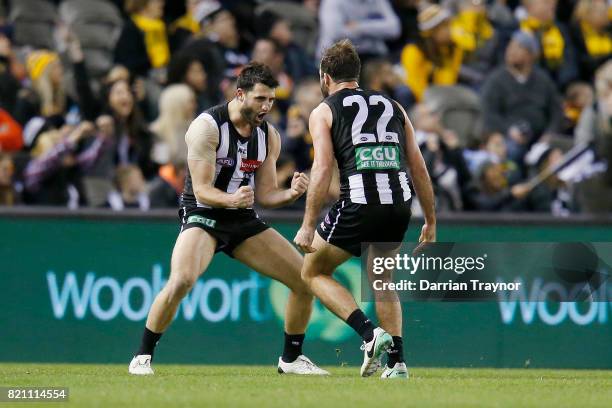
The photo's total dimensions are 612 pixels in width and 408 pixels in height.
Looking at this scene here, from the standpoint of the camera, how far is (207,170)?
31.1 ft

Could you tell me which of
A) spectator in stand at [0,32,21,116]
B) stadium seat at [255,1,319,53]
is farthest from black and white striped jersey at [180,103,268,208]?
stadium seat at [255,1,319,53]

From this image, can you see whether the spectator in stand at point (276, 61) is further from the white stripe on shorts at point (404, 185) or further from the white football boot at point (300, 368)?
A: the white stripe on shorts at point (404, 185)

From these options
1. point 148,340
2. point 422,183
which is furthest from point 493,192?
point 148,340

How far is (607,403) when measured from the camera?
778 cm

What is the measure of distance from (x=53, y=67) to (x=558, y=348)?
6153 mm

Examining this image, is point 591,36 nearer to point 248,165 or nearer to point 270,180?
point 270,180

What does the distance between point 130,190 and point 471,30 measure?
6.15 metres

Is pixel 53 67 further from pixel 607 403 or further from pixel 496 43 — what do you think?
pixel 607 403

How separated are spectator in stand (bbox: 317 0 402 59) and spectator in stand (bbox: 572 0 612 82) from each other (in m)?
2.64

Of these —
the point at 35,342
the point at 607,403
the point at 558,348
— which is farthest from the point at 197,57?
the point at 607,403

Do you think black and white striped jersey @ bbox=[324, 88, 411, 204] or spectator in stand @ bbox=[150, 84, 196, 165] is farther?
spectator in stand @ bbox=[150, 84, 196, 165]

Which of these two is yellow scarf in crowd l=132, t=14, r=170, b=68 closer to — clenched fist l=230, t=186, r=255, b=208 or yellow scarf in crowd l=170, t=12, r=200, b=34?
yellow scarf in crowd l=170, t=12, r=200, b=34

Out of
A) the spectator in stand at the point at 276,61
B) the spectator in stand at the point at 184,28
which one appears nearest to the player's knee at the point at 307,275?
the spectator in stand at the point at 276,61

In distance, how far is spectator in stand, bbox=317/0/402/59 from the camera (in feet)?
53.1
